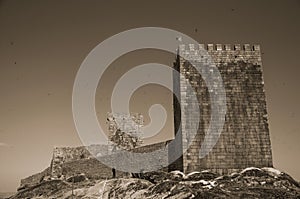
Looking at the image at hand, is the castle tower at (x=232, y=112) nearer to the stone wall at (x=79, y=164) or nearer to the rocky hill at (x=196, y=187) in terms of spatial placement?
the rocky hill at (x=196, y=187)

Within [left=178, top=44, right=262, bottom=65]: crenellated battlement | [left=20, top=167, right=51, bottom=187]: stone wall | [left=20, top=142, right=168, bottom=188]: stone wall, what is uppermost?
[left=178, top=44, right=262, bottom=65]: crenellated battlement

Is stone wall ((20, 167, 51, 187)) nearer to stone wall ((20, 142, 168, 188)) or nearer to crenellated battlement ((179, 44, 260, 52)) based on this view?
stone wall ((20, 142, 168, 188))

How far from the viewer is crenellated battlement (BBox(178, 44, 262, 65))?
1666 centimetres

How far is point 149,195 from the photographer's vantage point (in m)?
13.3

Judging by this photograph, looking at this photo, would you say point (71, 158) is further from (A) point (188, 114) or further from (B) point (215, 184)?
(B) point (215, 184)

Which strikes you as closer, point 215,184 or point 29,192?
point 215,184

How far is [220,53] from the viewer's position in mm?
16781

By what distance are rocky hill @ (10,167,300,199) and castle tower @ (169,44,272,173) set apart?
90 centimetres

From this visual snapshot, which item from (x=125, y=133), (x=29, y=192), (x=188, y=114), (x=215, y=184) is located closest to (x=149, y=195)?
(x=215, y=184)

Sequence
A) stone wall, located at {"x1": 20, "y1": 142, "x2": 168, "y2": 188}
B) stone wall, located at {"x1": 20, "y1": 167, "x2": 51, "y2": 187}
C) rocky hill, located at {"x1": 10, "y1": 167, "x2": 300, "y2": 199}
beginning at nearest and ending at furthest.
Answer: rocky hill, located at {"x1": 10, "y1": 167, "x2": 300, "y2": 199} < stone wall, located at {"x1": 20, "y1": 142, "x2": 168, "y2": 188} < stone wall, located at {"x1": 20, "y1": 167, "x2": 51, "y2": 187}

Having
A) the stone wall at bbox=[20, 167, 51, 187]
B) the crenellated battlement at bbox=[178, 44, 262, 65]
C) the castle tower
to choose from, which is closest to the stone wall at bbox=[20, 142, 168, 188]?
the stone wall at bbox=[20, 167, 51, 187]

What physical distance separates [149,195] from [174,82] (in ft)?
23.3

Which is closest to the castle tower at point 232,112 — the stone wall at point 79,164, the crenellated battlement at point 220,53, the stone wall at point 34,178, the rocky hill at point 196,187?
the crenellated battlement at point 220,53

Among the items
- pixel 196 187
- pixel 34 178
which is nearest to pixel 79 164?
pixel 34 178
